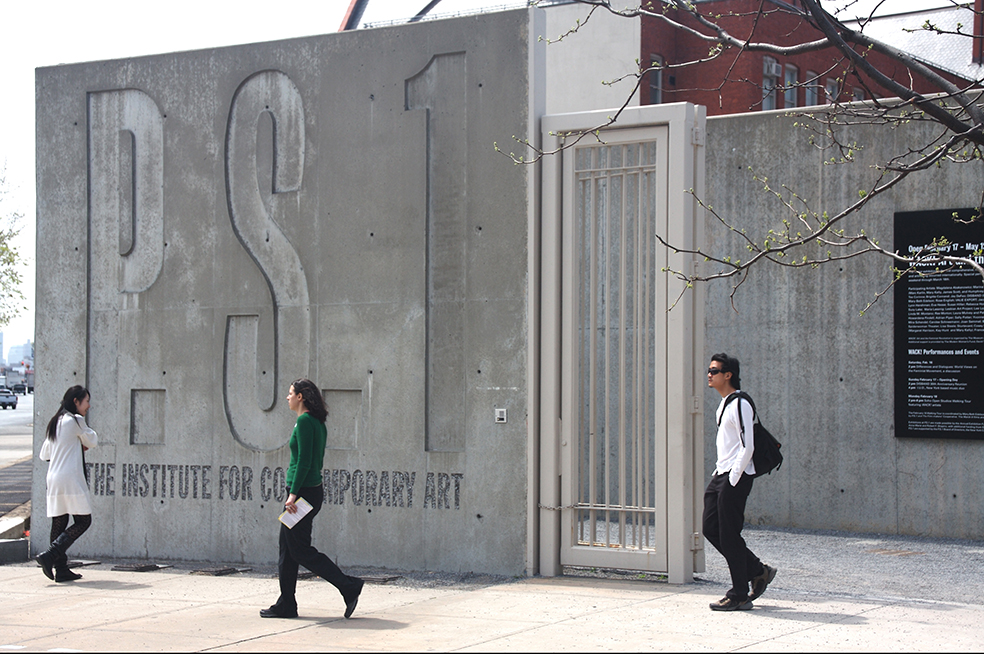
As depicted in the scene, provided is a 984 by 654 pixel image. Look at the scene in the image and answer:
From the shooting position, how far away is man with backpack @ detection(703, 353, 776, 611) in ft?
26.7

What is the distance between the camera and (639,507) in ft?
31.4

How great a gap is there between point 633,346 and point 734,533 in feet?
7.31

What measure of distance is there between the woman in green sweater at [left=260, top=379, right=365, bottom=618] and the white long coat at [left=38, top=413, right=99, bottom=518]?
309 centimetres

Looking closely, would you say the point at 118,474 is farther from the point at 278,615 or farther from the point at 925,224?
the point at 925,224

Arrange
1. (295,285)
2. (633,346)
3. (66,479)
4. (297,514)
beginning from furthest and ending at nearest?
1. (295,285)
2. (66,479)
3. (633,346)
4. (297,514)

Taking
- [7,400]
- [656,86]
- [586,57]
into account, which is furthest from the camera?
[7,400]

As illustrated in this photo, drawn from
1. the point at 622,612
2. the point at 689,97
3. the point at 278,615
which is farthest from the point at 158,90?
the point at 689,97

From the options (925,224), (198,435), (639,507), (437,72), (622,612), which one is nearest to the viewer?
(622,612)

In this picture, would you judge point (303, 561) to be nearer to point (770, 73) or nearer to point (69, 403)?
point (69, 403)

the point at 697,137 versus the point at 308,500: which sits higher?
the point at 697,137

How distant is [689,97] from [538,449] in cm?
2447

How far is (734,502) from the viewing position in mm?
8195

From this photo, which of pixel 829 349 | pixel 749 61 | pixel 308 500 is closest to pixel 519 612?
pixel 308 500

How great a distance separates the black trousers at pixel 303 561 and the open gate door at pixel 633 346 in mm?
2295
